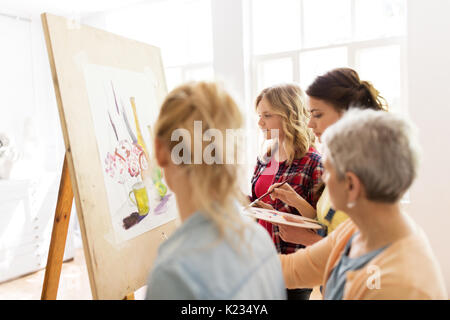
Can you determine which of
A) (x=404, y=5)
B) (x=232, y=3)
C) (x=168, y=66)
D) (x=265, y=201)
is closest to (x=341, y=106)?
(x=265, y=201)

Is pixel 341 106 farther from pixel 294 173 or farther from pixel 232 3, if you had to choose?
pixel 232 3

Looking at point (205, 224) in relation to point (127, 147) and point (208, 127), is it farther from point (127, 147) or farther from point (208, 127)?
point (127, 147)

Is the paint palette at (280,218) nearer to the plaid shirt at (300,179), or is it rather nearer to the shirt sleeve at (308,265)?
the shirt sleeve at (308,265)

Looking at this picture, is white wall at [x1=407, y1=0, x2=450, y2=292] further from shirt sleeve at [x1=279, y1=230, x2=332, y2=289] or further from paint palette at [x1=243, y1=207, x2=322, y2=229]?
shirt sleeve at [x1=279, y1=230, x2=332, y2=289]

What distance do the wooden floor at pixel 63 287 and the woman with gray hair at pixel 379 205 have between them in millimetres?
2377

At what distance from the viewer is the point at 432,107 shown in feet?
9.21

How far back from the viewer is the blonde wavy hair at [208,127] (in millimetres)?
780

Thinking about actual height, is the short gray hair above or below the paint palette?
above

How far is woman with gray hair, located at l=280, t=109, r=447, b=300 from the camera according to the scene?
0.79m

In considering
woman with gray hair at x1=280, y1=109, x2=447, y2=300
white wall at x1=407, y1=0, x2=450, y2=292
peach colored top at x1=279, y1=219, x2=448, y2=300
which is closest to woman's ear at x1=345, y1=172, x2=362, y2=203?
woman with gray hair at x1=280, y1=109, x2=447, y2=300

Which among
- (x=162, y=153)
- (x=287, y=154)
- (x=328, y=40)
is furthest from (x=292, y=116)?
(x=328, y=40)

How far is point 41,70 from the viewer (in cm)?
455

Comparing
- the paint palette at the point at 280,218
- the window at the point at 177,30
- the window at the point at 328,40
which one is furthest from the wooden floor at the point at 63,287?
the window at the point at 177,30

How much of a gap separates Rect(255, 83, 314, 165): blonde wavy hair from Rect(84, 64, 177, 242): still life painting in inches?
22.7
